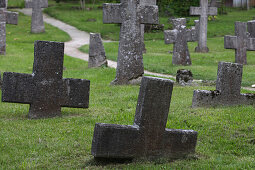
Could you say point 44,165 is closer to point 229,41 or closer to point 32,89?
point 32,89

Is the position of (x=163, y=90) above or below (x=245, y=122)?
above

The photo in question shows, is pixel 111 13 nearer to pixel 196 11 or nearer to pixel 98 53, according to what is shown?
pixel 98 53

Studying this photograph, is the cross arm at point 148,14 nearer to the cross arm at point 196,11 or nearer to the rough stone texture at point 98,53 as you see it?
the rough stone texture at point 98,53

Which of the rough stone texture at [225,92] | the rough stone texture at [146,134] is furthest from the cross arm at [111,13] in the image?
the rough stone texture at [146,134]

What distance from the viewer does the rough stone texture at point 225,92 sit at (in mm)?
8195

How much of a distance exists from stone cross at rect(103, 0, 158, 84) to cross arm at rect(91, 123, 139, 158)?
6.67m

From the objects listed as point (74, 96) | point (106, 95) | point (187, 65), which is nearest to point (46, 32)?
point (187, 65)

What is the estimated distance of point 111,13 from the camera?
11500 mm

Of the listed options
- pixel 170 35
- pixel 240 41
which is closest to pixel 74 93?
pixel 170 35

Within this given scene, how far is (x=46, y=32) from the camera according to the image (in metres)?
28.7

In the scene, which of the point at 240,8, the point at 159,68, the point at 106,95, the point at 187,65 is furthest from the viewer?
the point at 240,8

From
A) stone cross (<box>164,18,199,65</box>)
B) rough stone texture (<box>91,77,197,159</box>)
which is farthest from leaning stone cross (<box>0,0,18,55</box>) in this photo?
rough stone texture (<box>91,77,197,159</box>)

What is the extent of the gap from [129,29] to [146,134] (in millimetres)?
6727

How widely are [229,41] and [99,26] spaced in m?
16.1
